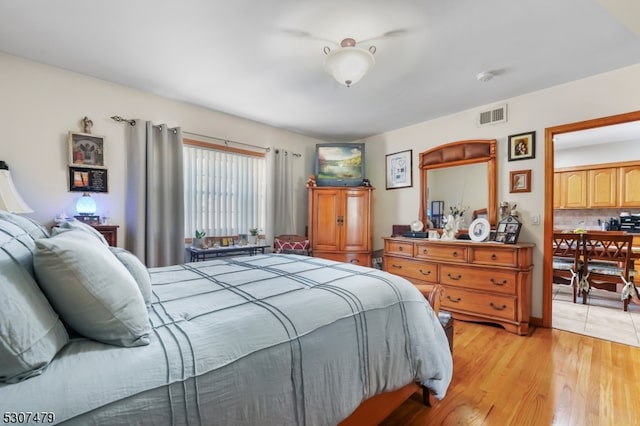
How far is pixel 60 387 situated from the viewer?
0.64 meters

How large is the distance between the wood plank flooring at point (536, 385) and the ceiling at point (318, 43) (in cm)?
214

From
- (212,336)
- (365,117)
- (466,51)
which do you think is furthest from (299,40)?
(212,336)

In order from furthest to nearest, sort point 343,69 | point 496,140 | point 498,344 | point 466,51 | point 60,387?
point 496,140 < point 498,344 < point 466,51 < point 343,69 < point 60,387

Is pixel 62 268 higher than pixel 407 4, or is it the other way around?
pixel 407 4

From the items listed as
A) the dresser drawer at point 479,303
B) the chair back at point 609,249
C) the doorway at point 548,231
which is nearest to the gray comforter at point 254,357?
the dresser drawer at point 479,303

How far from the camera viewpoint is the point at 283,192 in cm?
415

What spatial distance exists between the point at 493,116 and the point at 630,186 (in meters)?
3.74

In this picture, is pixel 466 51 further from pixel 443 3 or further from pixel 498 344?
pixel 498 344

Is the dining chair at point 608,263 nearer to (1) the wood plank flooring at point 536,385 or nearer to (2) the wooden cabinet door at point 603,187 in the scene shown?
(1) the wood plank flooring at point 536,385

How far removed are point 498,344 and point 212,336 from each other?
8.65 feet

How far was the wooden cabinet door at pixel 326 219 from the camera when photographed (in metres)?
4.10

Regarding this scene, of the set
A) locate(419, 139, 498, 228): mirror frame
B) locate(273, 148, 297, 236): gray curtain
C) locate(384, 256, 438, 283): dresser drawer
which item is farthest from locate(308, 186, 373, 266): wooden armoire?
locate(419, 139, 498, 228): mirror frame

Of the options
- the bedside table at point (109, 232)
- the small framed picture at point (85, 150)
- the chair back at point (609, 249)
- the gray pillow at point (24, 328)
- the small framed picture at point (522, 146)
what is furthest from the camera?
the chair back at point (609, 249)

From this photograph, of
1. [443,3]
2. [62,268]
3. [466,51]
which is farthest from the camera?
[466,51]
